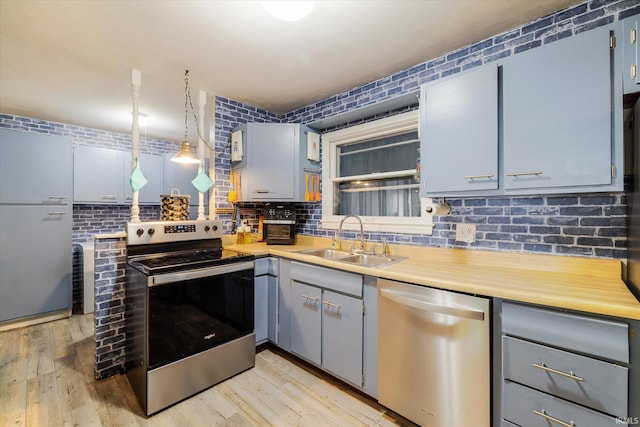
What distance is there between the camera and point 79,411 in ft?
5.74

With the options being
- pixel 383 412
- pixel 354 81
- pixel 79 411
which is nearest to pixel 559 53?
pixel 354 81

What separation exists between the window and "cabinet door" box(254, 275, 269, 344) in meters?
0.89

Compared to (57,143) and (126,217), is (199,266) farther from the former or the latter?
(126,217)

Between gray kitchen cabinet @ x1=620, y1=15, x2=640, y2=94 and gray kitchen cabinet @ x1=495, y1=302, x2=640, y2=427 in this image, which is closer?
gray kitchen cabinet @ x1=495, y1=302, x2=640, y2=427

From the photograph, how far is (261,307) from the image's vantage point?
2467mm

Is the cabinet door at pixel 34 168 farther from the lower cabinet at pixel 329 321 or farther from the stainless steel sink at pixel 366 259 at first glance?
the stainless steel sink at pixel 366 259

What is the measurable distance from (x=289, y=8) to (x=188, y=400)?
2488mm

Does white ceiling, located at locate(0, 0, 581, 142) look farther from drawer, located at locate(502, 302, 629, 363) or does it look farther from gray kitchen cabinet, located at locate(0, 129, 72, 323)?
drawer, located at locate(502, 302, 629, 363)

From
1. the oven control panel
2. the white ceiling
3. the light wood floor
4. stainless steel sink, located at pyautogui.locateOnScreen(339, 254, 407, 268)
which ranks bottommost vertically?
the light wood floor

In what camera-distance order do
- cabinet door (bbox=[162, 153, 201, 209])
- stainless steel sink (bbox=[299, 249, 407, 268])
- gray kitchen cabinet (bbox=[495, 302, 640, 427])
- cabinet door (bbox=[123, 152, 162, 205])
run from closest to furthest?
1. gray kitchen cabinet (bbox=[495, 302, 640, 427])
2. stainless steel sink (bbox=[299, 249, 407, 268])
3. cabinet door (bbox=[123, 152, 162, 205])
4. cabinet door (bbox=[162, 153, 201, 209])

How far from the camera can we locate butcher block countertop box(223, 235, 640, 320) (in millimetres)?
1134

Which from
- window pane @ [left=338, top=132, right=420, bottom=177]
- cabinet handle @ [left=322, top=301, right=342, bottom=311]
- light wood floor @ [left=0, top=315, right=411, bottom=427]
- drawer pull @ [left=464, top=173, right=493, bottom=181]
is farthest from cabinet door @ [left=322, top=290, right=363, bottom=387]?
window pane @ [left=338, top=132, right=420, bottom=177]

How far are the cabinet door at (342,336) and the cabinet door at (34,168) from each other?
3.37m

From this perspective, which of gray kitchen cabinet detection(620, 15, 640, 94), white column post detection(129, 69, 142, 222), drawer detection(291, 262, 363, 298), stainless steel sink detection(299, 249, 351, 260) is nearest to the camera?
gray kitchen cabinet detection(620, 15, 640, 94)
